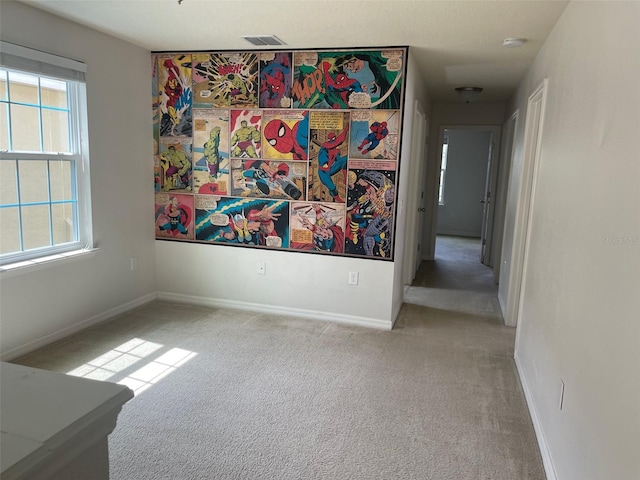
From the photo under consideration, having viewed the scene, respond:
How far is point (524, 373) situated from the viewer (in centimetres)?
297

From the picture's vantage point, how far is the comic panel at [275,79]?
387 cm

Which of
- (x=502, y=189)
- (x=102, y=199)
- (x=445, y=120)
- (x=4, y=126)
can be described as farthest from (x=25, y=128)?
A: (x=445, y=120)

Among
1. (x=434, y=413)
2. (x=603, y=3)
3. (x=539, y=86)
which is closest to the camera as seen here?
(x=603, y=3)

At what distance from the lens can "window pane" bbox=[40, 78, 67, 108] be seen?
3193 mm

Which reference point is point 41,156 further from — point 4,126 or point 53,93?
point 53,93

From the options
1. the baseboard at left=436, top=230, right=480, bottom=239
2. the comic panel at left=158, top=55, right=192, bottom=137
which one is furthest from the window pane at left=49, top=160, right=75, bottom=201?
the baseboard at left=436, top=230, right=480, bottom=239

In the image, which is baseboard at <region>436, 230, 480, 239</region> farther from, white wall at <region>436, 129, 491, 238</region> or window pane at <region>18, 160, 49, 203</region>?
window pane at <region>18, 160, 49, 203</region>

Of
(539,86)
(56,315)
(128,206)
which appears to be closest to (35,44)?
(128,206)

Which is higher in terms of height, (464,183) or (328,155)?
(328,155)

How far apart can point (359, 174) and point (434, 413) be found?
200 centimetres

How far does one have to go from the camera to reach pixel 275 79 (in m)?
3.91

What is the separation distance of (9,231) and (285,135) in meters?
2.19

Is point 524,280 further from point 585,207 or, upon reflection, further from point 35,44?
point 35,44

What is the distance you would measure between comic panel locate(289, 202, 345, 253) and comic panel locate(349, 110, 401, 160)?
51cm
